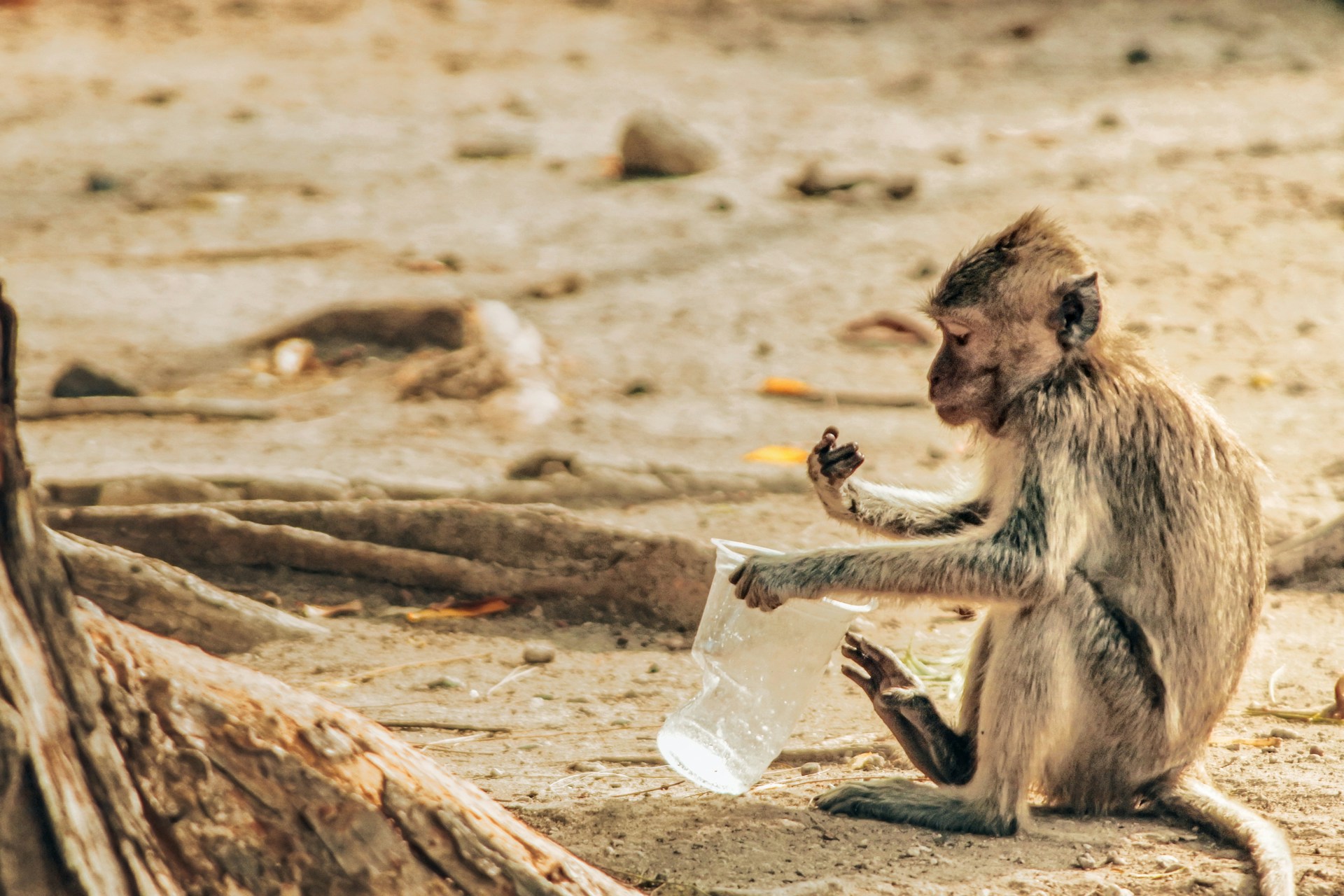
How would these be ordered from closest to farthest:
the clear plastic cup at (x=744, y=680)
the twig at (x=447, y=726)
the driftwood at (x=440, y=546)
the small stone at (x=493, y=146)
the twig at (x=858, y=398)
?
the clear plastic cup at (x=744, y=680)
the twig at (x=447, y=726)
the driftwood at (x=440, y=546)
the twig at (x=858, y=398)
the small stone at (x=493, y=146)

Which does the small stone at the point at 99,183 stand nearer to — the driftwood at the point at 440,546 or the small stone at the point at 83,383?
the small stone at the point at 83,383

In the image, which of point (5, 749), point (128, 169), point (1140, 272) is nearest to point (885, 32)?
point (1140, 272)

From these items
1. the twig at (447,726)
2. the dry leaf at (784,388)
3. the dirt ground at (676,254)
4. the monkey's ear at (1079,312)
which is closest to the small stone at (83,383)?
the dirt ground at (676,254)

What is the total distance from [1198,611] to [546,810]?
6.11 ft

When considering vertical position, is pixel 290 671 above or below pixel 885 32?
below

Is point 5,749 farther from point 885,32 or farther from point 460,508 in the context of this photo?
point 885,32

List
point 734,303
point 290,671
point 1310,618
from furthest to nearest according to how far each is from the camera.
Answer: point 734,303, point 1310,618, point 290,671

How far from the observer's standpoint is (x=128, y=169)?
424 inches

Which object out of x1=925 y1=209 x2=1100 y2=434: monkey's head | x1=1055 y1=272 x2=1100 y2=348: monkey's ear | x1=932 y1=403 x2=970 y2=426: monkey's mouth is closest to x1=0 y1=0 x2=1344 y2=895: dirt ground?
x1=932 y1=403 x2=970 y2=426: monkey's mouth

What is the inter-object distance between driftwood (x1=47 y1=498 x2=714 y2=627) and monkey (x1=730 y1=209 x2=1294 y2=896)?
4.73 feet

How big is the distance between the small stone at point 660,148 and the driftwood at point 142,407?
4.46m

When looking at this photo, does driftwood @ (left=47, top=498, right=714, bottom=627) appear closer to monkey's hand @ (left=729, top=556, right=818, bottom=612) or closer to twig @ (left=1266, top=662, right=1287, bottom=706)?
monkey's hand @ (left=729, top=556, right=818, bottom=612)

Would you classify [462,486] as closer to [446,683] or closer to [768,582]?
[446,683]

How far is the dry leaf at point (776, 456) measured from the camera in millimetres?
6840
